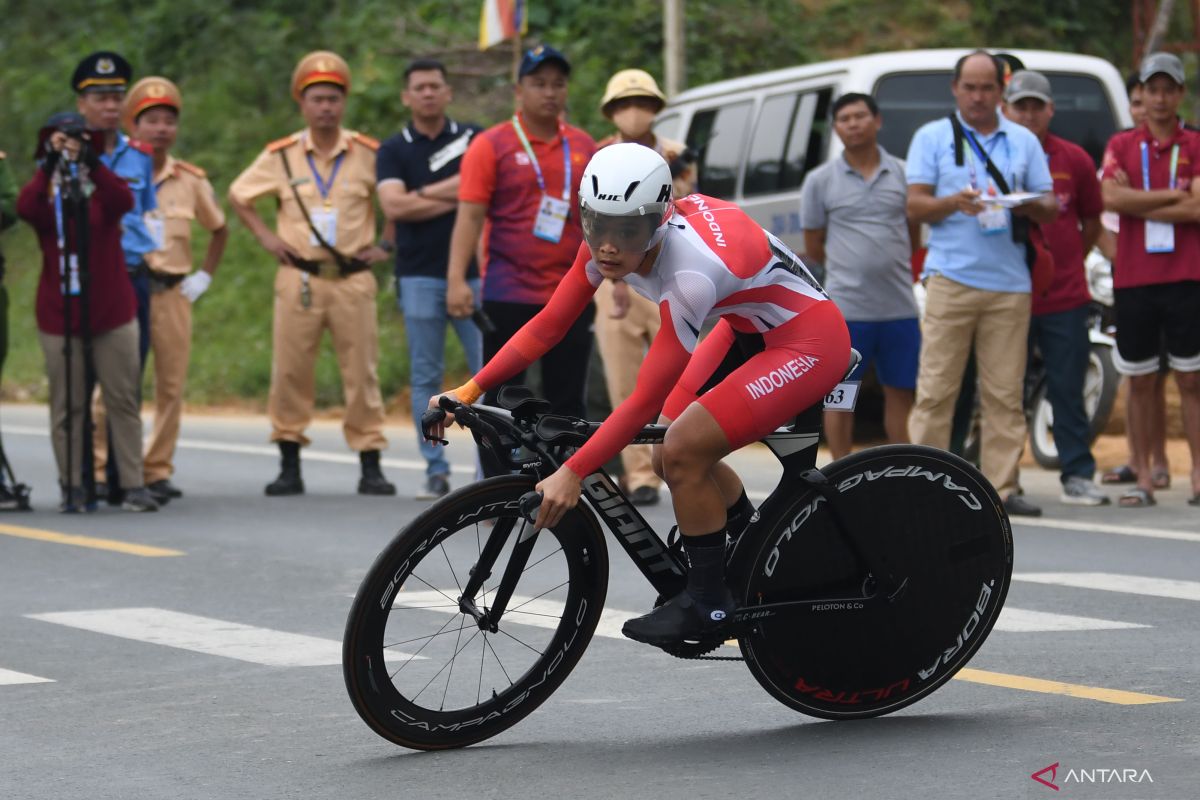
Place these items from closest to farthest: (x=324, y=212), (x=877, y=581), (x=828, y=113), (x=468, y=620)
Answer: (x=468, y=620) → (x=877, y=581) → (x=324, y=212) → (x=828, y=113)

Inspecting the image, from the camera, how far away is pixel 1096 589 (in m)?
9.01

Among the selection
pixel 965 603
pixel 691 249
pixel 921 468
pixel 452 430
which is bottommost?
pixel 452 430

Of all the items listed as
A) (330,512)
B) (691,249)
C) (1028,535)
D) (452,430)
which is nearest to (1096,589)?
(1028,535)

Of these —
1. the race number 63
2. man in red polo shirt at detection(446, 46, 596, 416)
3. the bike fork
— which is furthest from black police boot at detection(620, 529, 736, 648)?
man in red polo shirt at detection(446, 46, 596, 416)

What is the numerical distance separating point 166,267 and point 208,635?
525cm

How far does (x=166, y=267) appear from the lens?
13055 millimetres

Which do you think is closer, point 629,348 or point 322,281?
point 629,348

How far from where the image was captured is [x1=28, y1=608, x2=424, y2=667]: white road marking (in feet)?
25.2

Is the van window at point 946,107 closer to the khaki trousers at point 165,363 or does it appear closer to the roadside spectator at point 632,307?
the roadside spectator at point 632,307

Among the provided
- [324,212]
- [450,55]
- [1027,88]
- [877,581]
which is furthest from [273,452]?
[450,55]

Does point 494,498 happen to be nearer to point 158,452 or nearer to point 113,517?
point 113,517

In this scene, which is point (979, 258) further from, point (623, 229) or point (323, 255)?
point (623, 229)

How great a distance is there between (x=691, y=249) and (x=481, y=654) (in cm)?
125

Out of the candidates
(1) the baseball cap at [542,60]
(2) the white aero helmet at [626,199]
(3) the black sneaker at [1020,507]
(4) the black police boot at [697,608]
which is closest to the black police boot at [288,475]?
(1) the baseball cap at [542,60]
